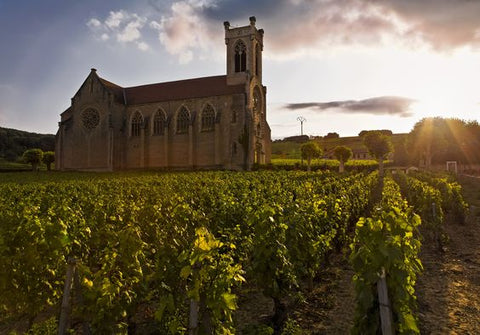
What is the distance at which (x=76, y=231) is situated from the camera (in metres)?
6.15

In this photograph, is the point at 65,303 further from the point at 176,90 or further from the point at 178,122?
the point at 176,90

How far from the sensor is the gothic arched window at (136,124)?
50.8 m

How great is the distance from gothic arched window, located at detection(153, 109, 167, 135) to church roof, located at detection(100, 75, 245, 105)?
6.48ft

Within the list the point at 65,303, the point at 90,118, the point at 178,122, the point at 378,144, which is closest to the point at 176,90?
the point at 178,122

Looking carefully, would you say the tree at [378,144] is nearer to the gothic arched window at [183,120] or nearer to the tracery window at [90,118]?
the gothic arched window at [183,120]

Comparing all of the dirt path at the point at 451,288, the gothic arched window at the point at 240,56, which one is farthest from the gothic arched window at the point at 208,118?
the dirt path at the point at 451,288

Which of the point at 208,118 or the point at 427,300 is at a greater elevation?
the point at 208,118

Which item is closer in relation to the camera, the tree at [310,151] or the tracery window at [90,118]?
the tracery window at [90,118]

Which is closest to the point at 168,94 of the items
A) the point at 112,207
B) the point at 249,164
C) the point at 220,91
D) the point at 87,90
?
the point at 220,91

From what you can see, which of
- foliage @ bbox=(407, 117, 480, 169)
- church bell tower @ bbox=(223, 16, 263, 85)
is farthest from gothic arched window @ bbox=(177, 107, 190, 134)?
foliage @ bbox=(407, 117, 480, 169)

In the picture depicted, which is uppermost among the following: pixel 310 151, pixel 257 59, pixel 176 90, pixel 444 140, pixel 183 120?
pixel 257 59

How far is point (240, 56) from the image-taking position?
157 feet

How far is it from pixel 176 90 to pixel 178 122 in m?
5.09

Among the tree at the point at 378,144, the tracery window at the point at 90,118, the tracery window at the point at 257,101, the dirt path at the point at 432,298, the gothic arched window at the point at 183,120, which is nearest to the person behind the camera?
the dirt path at the point at 432,298
